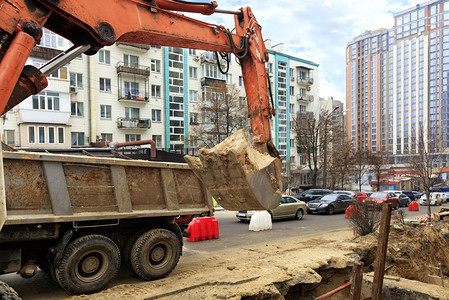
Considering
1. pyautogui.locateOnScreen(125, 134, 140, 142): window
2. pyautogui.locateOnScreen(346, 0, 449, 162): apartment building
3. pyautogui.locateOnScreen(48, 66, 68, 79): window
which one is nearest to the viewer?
pyautogui.locateOnScreen(48, 66, 68, 79): window

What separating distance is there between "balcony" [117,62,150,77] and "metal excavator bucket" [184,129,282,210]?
28.1 meters

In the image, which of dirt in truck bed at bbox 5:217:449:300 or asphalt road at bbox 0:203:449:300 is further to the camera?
asphalt road at bbox 0:203:449:300

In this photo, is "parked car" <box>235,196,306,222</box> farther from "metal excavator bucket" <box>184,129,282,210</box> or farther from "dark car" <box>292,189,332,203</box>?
"metal excavator bucket" <box>184,129,282,210</box>

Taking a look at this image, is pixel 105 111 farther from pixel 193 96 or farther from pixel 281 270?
pixel 281 270

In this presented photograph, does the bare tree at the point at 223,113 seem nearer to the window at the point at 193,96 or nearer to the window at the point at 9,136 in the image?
the window at the point at 193,96

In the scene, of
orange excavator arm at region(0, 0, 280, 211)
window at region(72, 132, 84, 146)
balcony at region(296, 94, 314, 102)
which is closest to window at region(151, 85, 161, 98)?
window at region(72, 132, 84, 146)

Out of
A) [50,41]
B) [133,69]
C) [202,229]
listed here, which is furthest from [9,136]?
[202,229]

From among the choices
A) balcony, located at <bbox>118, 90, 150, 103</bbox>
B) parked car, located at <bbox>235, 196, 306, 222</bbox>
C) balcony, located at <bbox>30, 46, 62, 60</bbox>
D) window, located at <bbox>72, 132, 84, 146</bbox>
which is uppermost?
balcony, located at <bbox>30, 46, 62, 60</bbox>

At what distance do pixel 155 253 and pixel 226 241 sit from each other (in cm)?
508

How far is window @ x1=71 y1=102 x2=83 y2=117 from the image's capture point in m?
29.2

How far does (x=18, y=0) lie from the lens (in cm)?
357

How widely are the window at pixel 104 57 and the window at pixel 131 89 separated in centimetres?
248

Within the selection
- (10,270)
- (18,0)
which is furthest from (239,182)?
(10,270)

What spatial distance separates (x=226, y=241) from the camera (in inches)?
483
